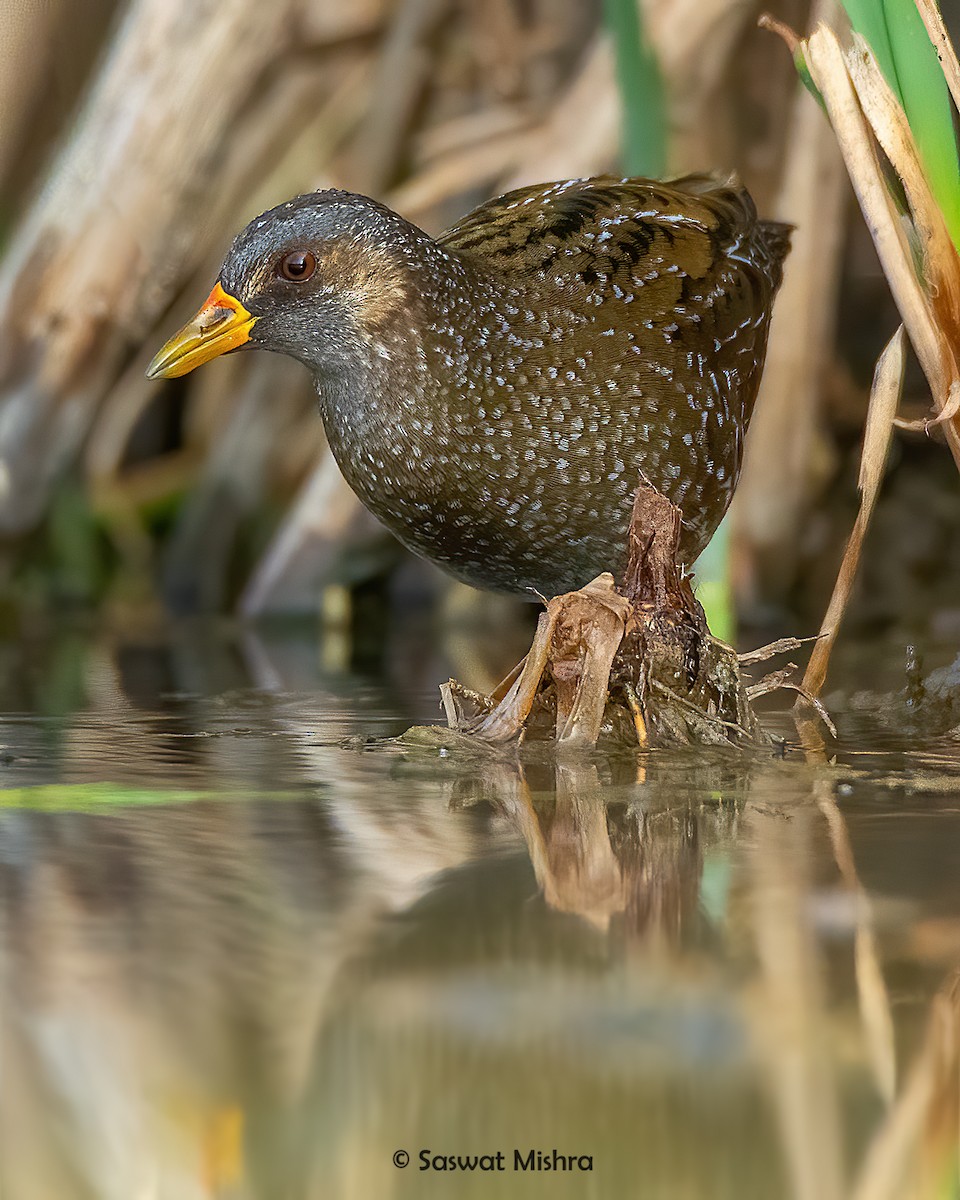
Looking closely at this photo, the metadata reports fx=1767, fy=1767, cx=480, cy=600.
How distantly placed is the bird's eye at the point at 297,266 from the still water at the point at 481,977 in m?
0.82

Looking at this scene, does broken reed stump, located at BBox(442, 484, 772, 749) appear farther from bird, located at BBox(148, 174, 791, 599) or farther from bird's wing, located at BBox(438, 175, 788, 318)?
bird's wing, located at BBox(438, 175, 788, 318)

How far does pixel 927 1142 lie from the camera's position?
3.78 feet

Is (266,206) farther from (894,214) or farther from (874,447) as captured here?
(874,447)

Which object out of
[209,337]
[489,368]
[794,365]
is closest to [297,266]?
[209,337]

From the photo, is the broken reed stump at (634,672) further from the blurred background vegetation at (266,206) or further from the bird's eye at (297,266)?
the blurred background vegetation at (266,206)

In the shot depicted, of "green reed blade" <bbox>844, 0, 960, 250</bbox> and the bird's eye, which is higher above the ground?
"green reed blade" <bbox>844, 0, 960, 250</bbox>

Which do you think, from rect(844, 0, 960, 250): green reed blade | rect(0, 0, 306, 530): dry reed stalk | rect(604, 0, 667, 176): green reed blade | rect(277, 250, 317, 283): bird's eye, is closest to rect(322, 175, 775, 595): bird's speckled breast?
rect(277, 250, 317, 283): bird's eye

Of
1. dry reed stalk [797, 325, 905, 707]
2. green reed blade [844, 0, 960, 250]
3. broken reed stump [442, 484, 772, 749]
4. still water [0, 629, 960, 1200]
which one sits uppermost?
green reed blade [844, 0, 960, 250]

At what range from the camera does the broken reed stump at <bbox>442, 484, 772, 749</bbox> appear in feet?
8.32

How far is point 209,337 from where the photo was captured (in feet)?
9.44

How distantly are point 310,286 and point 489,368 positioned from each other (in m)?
0.32

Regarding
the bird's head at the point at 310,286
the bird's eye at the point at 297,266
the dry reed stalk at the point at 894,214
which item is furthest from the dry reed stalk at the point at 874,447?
the bird's eye at the point at 297,266

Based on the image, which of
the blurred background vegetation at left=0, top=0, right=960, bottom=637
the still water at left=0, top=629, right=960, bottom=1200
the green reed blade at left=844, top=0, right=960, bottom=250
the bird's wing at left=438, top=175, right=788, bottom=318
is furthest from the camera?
the blurred background vegetation at left=0, top=0, right=960, bottom=637

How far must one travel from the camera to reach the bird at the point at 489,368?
2859 millimetres
